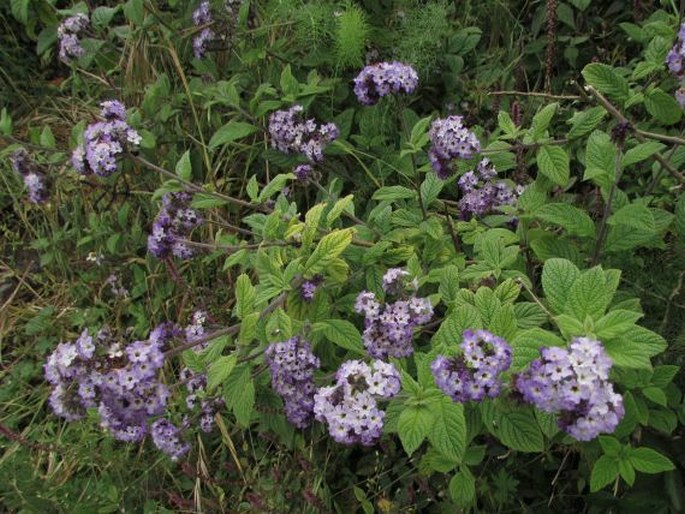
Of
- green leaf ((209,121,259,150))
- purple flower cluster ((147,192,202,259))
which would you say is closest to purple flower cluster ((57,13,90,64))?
green leaf ((209,121,259,150))

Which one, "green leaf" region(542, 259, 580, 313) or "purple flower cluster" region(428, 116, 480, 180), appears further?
"purple flower cluster" region(428, 116, 480, 180)

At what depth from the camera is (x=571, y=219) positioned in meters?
2.12

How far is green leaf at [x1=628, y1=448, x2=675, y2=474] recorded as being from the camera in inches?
77.5

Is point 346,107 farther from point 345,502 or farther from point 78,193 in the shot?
point 345,502

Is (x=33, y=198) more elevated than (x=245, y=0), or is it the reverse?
(x=245, y=0)

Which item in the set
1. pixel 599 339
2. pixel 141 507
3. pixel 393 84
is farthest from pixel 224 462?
pixel 599 339

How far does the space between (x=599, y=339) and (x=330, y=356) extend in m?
1.12

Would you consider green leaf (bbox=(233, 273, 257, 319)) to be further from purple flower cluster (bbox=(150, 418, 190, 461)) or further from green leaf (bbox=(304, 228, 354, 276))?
purple flower cluster (bbox=(150, 418, 190, 461))

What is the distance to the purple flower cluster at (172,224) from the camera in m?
2.65

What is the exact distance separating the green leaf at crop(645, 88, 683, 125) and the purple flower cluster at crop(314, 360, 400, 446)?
1245 mm

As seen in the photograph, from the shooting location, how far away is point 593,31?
3.55 metres

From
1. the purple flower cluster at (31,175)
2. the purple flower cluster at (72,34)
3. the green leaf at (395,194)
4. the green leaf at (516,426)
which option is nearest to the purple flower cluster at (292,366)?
the green leaf at (516,426)

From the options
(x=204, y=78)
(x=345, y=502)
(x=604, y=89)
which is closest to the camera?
(x=604, y=89)

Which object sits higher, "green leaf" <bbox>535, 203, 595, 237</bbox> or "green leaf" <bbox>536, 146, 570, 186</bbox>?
"green leaf" <bbox>536, 146, 570, 186</bbox>
